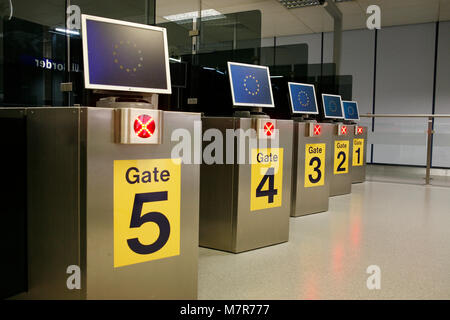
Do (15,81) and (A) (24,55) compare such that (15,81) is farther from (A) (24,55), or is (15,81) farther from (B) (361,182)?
(B) (361,182)

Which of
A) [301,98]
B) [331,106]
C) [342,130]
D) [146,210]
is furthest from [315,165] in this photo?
[146,210]

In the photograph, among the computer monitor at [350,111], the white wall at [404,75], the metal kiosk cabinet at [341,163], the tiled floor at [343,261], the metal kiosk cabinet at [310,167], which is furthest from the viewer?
the white wall at [404,75]

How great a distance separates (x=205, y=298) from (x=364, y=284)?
0.84 m

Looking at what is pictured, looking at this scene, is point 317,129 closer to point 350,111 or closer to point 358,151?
point 358,151

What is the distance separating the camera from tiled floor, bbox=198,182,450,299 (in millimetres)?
1947

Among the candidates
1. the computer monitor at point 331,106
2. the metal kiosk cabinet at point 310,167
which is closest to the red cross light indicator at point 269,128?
the metal kiosk cabinet at point 310,167

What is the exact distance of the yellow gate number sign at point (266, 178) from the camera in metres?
2.59

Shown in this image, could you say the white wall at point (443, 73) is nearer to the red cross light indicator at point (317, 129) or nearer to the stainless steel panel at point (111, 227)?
the red cross light indicator at point (317, 129)

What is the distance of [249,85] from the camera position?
2748 millimetres

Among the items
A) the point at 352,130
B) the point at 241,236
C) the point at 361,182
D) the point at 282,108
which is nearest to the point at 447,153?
the point at 361,182

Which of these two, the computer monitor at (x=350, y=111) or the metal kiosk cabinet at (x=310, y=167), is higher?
the computer monitor at (x=350, y=111)

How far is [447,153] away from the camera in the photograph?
239 inches

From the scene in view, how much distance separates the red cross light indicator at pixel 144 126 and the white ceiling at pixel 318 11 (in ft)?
17.3

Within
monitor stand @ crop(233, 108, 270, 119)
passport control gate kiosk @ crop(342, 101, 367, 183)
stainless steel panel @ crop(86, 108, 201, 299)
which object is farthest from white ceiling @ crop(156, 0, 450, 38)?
stainless steel panel @ crop(86, 108, 201, 299)
